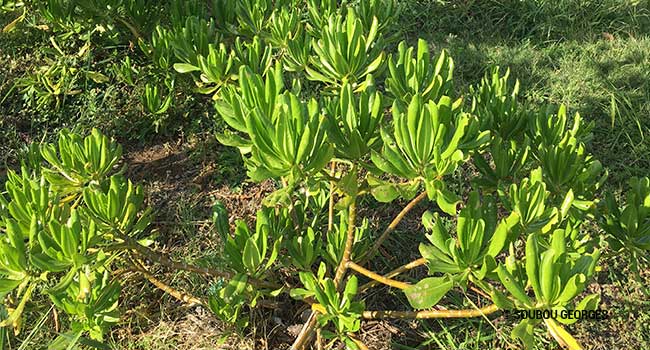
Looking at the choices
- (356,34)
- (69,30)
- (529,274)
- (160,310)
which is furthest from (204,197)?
(529,274)

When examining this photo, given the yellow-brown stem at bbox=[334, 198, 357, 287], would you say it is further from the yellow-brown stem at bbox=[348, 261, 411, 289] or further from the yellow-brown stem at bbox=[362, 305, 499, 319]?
the yellow-brown stem at bbox=[362, 305, 499, 319]

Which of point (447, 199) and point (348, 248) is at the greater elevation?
point (447, 199)

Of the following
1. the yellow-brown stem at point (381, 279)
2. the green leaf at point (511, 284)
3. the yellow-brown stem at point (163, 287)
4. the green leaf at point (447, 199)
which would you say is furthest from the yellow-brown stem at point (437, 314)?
the yellow-brown stem at point (163, 287)

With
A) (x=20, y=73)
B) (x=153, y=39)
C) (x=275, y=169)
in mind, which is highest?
(x=275, y=169)

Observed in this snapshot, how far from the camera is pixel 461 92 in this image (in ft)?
10.5

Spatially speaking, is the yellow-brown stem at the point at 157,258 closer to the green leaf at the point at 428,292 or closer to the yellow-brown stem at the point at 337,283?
the yellow-brown stem at the point at 337,283

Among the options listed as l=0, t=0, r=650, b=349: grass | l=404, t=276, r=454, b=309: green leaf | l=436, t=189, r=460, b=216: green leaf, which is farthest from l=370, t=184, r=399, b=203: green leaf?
l=0, t=0, r=650, b=349: grass

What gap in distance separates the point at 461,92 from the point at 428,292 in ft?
6.30

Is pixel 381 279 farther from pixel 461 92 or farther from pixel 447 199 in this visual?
pixel 461 92

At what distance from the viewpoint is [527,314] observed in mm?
1450

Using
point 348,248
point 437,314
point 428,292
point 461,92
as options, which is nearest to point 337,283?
point 348,248

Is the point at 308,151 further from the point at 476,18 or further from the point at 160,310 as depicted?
the point at 476,18

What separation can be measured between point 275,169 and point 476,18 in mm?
2862

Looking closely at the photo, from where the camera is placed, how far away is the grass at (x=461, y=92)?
85.6 inches
